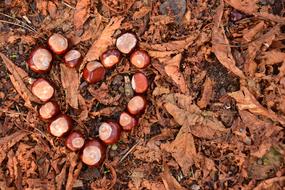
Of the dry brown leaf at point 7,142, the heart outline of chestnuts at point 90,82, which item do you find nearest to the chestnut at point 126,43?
the heart outline of chestnuts at point 90,82

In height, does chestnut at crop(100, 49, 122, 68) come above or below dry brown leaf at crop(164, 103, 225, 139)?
above

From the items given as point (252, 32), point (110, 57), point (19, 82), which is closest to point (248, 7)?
point (252, 32)

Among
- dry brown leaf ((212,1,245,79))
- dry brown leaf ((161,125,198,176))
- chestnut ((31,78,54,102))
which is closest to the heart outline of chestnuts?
chestnut ((31,78,54,102))

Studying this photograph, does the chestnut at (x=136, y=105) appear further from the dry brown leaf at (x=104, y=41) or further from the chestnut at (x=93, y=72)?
the dry brown leaf at (x=104, y=41)

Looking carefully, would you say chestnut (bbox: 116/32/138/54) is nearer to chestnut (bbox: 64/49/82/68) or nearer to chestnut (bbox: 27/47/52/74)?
chestnut (bbox: 64/49/82/68)

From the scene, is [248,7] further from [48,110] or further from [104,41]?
[48,110]

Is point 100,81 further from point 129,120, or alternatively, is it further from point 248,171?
point 248,171
